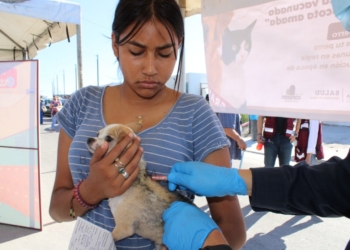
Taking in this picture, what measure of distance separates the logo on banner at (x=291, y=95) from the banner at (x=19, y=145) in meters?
2.85

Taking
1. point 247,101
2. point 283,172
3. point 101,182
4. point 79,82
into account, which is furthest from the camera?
point 79,82

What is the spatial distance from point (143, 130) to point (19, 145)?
307cm

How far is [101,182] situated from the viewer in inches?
38.2

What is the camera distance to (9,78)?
3.34m

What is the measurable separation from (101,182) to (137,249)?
0.34 m

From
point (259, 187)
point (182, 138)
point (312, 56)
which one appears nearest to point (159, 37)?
point (182, 138)

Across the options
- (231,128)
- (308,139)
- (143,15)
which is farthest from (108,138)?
(308,139)

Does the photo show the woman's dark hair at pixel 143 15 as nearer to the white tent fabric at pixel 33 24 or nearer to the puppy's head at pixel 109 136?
the puppy's head at pixel 109 136

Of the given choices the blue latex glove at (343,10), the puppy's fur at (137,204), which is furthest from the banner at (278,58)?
the puppy's fur at (137,204)

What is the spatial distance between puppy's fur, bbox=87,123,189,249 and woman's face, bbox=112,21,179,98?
8.2 inches

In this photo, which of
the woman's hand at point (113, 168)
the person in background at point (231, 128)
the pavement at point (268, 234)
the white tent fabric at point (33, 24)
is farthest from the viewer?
the person in background at point (231, 128)

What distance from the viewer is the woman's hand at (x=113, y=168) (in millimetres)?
956

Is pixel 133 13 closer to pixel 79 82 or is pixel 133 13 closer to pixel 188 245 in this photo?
pixel 188 245

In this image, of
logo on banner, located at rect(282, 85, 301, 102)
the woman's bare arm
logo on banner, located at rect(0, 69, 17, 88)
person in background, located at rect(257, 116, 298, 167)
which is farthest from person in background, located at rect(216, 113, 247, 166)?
the woman's bare arm
